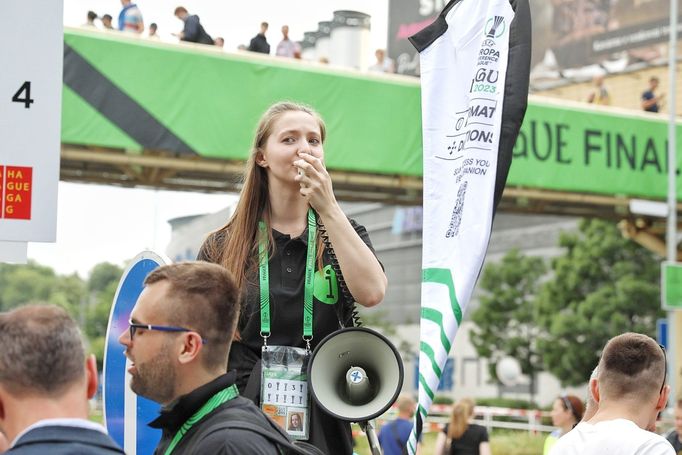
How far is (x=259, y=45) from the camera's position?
701 inches

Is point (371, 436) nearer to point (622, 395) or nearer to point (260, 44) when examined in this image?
point (622, 395)

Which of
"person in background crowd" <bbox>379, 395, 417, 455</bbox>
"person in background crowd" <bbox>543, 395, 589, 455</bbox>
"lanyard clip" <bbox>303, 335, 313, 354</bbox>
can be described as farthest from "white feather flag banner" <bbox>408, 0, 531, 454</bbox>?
"person in background crowd" <bbox>379, 395, 417, 455</bbox>

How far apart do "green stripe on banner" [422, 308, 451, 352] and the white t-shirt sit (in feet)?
2.98

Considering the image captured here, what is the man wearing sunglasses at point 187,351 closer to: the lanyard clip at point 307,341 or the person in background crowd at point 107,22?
the lanyard clip at point 307,341

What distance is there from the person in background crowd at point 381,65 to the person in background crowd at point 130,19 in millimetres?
4449

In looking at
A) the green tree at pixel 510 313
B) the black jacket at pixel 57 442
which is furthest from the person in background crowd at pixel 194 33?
the green tree at pixel 510 313

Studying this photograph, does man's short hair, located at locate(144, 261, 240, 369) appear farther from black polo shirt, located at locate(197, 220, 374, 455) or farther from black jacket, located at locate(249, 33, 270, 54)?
black jacket, located at locate(249, 33, 270, 54)

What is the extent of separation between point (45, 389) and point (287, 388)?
1.32m

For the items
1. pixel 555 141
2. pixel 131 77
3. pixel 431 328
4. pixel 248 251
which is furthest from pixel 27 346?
pixel 555 141

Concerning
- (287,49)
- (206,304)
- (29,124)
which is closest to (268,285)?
(206,304)

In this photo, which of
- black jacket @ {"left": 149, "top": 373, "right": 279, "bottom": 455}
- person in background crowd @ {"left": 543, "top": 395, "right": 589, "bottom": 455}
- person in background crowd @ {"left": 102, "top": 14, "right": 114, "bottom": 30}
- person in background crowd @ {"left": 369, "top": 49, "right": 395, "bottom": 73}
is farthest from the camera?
person in background crowd @ {"left": 369, "top": 49, "right": 395, "bottom": 73}

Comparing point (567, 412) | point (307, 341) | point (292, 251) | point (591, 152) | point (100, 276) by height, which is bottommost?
point (100, 276)

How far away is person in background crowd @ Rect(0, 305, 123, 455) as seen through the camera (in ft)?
8.14

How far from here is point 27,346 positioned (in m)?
2.55
